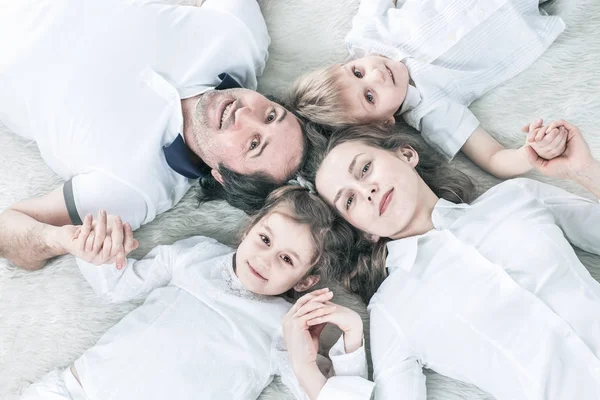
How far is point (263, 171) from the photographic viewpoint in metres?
1.55

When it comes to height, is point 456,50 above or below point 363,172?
above

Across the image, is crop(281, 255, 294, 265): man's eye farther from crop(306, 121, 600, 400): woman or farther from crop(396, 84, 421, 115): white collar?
crop(396, 84, 421, 115): white collar

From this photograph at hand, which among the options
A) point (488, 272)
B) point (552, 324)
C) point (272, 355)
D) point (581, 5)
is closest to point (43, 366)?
point (272, 355)

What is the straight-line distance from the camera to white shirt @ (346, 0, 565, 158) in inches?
66.1

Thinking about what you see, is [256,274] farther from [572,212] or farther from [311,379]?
[572,212]

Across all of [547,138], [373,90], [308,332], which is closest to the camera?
[547,138]

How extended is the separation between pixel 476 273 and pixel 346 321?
324 mm

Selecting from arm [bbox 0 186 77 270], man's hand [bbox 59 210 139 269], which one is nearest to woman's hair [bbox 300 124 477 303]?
man's hand [bbox 59 210 139 269]

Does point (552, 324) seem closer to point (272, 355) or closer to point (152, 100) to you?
point (272, 355)

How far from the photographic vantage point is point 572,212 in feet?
4.89

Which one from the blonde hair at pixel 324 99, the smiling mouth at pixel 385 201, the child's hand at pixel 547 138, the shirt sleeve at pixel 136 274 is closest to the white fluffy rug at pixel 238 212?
the shirt sleeve at pixel 136 274

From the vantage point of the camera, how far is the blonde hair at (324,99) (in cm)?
162

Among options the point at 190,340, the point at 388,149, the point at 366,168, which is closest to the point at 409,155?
the point at 388,149

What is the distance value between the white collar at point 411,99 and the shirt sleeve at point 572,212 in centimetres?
36
